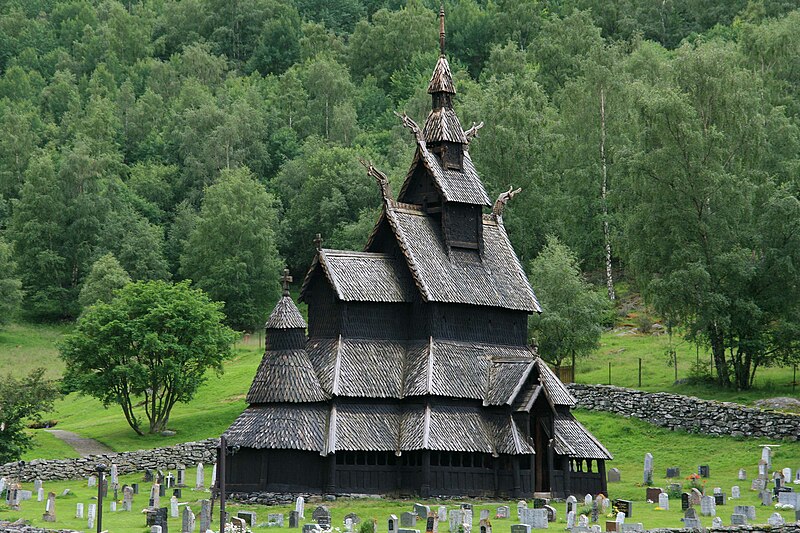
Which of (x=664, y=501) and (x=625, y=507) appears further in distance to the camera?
(x=664, y=501)

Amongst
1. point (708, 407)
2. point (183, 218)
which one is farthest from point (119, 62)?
point (708, 407)

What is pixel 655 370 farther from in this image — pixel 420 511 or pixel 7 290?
pixel 7 290

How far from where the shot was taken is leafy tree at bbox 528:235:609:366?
2859 inches

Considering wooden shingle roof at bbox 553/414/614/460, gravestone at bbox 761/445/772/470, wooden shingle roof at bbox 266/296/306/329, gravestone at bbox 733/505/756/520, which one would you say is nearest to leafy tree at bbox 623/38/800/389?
gravestone at bbox 761/445/772/470

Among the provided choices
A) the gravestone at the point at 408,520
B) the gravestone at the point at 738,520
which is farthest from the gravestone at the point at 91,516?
the gravestone at the point at 738,520

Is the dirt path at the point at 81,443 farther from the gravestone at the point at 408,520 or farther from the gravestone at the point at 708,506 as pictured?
the gravestone at the point at 708,506

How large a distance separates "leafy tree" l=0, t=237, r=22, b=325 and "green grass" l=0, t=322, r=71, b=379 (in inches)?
69.7

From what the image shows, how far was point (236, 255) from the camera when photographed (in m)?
106

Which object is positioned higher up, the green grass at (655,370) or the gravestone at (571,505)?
the green grass at (655,370)

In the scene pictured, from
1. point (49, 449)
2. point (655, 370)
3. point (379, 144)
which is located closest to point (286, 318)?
point (49, 449)

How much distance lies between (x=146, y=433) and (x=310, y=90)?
278 feet

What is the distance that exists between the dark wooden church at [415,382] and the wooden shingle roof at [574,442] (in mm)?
71

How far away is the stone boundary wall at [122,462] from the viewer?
6012 centimetres

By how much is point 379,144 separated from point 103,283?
44.2 meters
